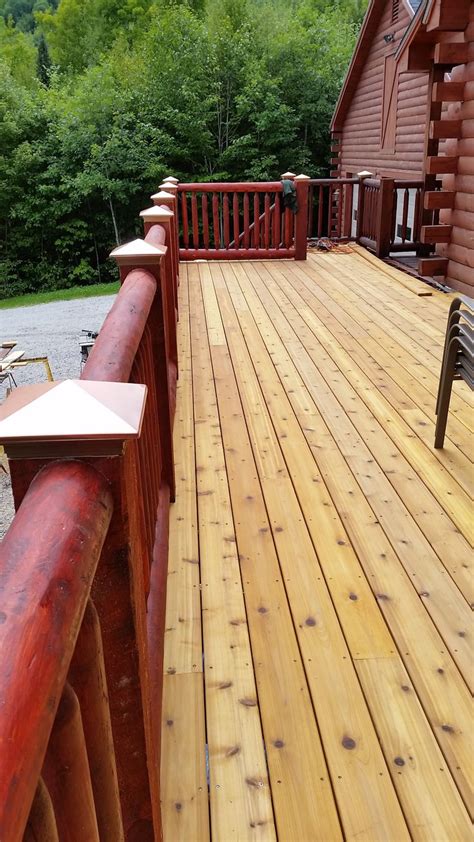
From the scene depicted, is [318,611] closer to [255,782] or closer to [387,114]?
[255,782]

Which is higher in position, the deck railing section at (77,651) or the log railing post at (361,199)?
the deck railing section at (77,651)

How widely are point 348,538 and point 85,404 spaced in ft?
5.76

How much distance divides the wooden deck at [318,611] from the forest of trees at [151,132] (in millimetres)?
18363

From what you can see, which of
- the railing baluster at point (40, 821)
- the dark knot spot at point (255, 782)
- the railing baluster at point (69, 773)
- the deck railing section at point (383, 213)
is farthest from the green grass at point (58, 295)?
the railing baluster at point (40, 821)

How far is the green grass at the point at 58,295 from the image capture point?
20.3 m

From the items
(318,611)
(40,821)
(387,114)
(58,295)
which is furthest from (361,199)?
(58,295)

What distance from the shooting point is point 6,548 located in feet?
2.31

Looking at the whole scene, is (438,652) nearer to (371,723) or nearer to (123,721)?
(371,723)

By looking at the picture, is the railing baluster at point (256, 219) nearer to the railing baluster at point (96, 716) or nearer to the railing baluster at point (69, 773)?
the railing baluster at point (96, 716)

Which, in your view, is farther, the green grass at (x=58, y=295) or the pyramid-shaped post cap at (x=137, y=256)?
the green grass at (x=58, y=295)

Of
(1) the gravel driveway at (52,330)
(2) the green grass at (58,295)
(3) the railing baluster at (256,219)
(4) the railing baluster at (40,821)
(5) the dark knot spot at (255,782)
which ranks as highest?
(4) the railing baluster at (40,821)

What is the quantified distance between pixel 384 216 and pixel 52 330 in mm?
9181

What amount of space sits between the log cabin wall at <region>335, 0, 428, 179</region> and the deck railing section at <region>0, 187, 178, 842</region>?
10.9m

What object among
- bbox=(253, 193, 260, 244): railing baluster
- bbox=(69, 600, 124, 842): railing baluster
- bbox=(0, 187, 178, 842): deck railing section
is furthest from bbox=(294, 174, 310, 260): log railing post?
bbox=(69, 600, 124, 842): railing baluster
